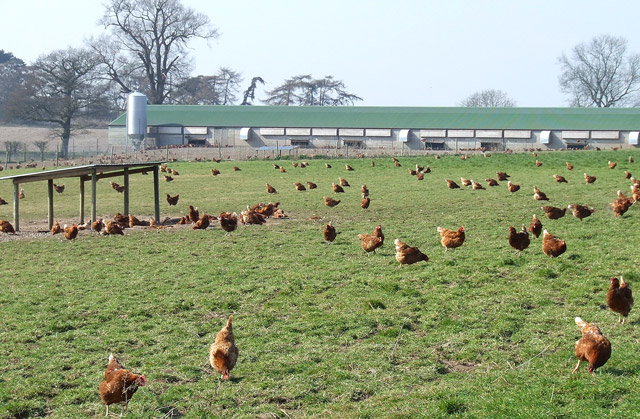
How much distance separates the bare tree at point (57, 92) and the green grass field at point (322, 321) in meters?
59.1

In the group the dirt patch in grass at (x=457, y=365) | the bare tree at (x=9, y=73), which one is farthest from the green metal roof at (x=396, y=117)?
the dirt patch in grass at (x=457, y=365)

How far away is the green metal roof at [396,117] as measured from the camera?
6794 centimetres

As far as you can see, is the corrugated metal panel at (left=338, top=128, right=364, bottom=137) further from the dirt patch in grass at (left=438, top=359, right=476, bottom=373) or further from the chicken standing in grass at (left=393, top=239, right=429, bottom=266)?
the dirt patch in grass at (left=438, top=359, right=476, bottom=373)

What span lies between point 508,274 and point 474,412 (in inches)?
235

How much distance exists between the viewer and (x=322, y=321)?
9945 mm

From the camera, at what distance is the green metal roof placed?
223 feet

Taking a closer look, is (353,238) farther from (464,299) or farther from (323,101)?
(323,101)

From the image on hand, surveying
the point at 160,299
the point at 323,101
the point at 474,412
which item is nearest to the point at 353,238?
the point at 160,299

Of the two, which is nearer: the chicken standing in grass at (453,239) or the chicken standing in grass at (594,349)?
the chicken standing in grass at (594,349)

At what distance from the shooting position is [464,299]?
10734 millimetres

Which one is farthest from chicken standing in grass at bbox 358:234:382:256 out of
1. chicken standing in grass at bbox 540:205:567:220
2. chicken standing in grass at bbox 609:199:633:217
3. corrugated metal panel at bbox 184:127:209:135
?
corrugated metal panel at bbox 184:127:209:135

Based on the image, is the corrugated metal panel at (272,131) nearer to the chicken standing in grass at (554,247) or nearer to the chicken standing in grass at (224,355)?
the chicken standing in grass at (554,247)

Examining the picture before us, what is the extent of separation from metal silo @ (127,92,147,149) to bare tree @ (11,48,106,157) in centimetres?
578

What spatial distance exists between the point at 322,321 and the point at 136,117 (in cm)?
6444
